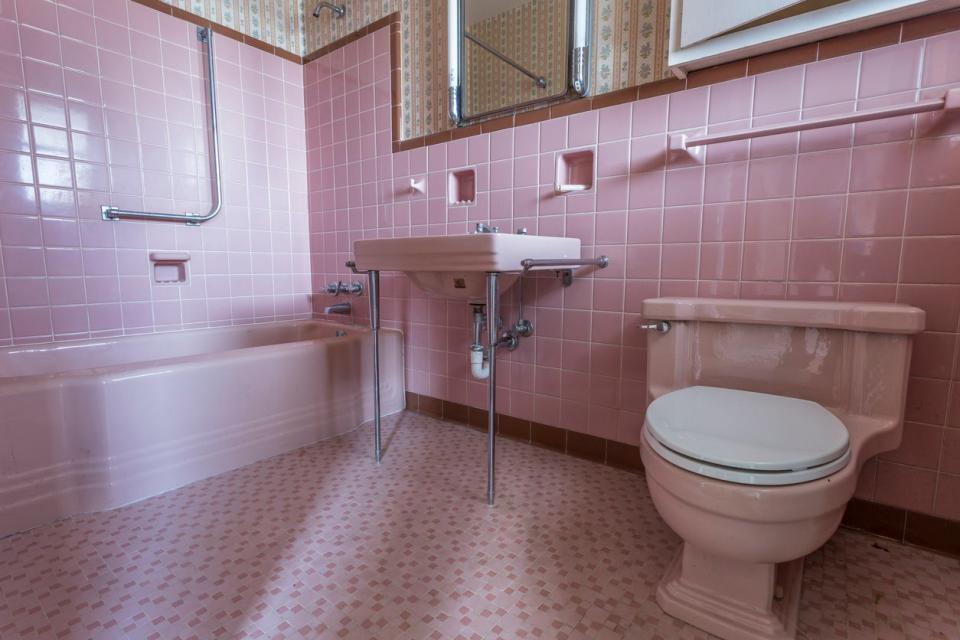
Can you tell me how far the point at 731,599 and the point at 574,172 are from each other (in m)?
1.27

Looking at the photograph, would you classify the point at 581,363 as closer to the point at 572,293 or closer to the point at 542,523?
the point at 572,293

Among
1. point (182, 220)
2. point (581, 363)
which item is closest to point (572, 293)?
point (581, 363)

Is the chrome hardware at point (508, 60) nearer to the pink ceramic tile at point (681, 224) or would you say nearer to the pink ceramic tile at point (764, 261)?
the pink ceramic tile at point (681, 224)

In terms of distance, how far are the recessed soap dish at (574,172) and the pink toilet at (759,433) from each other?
544 millimetres

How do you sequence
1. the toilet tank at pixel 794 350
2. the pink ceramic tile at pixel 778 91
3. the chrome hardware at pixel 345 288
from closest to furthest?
the toilet tank at pixel 794 350 → the pink ceramic tile at pixel 778 91 → the chrome hardware at pixel 345 288

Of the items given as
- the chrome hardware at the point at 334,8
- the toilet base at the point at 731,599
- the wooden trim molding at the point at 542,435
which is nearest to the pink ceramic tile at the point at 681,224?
the wooden trim molding at the point at 542,435

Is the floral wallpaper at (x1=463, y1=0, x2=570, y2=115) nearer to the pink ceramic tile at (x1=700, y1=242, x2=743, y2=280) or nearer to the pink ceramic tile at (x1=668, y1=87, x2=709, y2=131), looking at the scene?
the pink ceramic tile at (x1=668, y1=87, x2=709, y2=131)

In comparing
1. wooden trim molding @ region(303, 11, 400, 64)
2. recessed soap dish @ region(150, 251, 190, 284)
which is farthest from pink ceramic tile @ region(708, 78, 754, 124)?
recessed soap dish @ region(150, 251, 190, 284)

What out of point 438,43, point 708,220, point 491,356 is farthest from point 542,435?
point 438,43

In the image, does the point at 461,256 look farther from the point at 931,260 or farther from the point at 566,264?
the point at 931,260

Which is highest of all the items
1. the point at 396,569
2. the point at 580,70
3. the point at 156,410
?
the point at 580,70

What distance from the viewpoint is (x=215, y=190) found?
2.10m

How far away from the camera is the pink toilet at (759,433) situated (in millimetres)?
733

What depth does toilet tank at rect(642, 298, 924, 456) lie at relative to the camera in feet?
3.14
